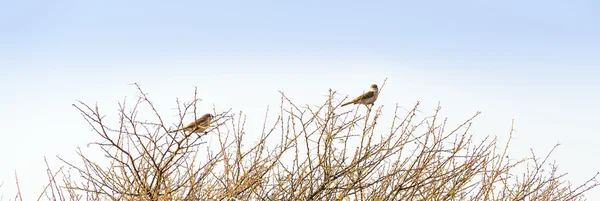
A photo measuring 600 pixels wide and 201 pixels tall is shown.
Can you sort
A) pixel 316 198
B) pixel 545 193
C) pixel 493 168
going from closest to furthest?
pixel 316 198
pixel 493 168
pixel 545 193

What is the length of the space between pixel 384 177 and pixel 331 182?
403 millimetres

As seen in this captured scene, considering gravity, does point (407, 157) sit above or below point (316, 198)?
above

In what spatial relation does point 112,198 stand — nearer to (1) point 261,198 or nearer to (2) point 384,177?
(1) point 261,198

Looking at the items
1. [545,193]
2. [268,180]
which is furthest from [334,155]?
[545,193]

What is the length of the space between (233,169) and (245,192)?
0.23m

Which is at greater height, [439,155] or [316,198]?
[439,155]

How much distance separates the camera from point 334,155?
17.4 feet

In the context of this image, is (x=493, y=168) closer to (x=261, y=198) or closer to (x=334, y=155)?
(x=334, y=155)

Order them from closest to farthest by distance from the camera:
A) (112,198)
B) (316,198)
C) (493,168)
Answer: (112,198)
(316,198)
(493,168)

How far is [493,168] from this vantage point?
19.9ft

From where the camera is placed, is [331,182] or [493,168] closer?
[331,182]

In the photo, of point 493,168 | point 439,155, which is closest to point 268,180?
point 439,155

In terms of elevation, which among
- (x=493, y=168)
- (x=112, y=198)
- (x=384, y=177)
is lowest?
(x=112, y=198)

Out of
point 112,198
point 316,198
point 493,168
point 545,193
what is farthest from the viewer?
point 545,193
